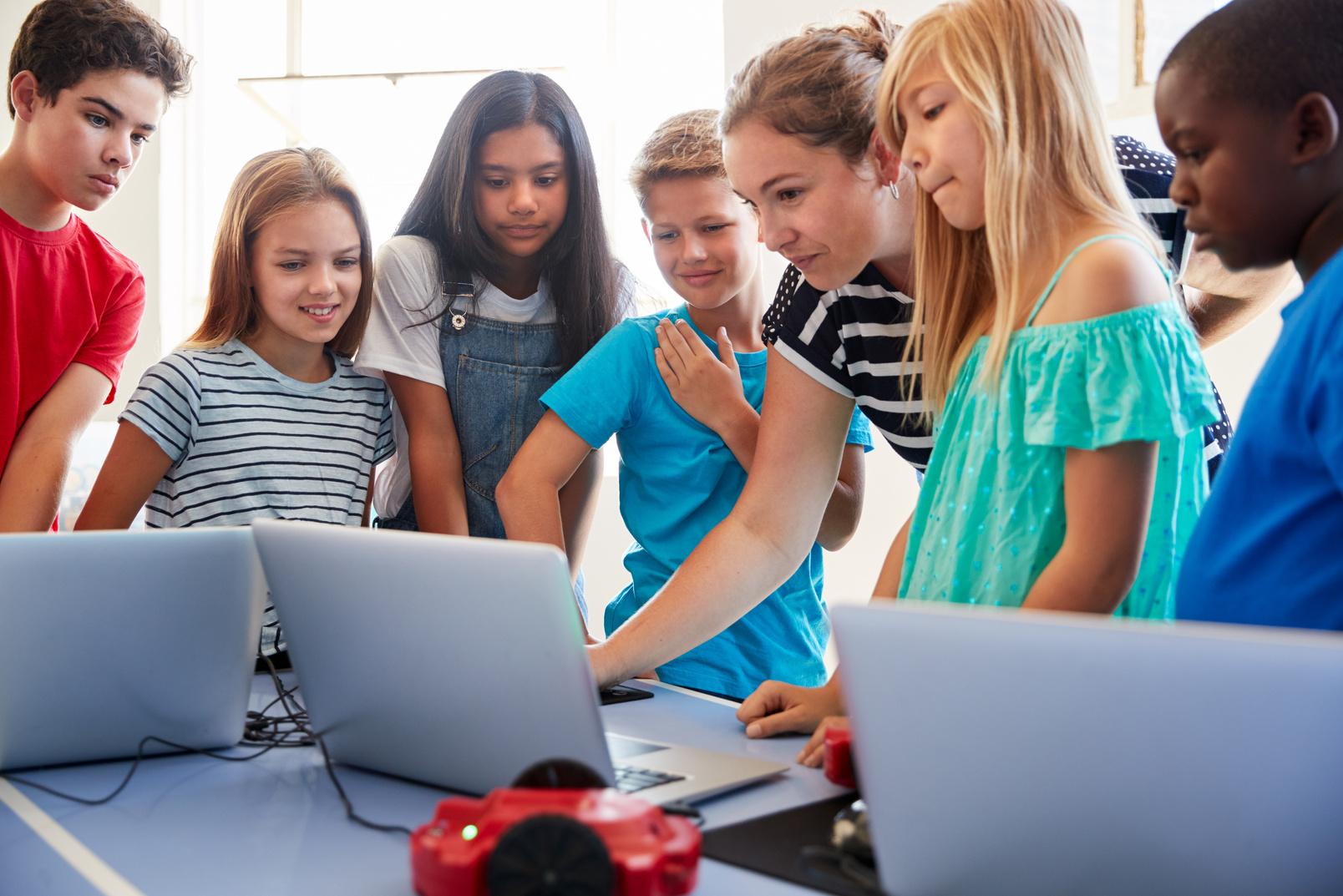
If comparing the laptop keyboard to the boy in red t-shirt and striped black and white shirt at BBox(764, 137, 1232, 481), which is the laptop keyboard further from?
the boy in red t-shirt

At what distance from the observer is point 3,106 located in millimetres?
4066

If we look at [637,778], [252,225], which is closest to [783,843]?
[637,778]

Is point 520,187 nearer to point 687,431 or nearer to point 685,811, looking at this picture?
point 687,431

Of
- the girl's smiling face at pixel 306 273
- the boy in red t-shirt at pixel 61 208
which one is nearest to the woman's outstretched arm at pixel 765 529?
the girl's smiling face at pixel 306 273

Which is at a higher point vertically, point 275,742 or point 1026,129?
point 1026,129

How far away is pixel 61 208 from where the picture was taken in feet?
5.40

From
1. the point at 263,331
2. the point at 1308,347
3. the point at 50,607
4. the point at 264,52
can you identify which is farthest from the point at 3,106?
the point at 1308,347

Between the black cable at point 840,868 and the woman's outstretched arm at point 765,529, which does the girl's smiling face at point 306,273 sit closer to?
the woman's outstretched arm at point 765,529

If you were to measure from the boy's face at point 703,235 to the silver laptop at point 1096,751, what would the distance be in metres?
1.03

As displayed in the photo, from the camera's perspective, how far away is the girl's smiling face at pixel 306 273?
59.4 inches

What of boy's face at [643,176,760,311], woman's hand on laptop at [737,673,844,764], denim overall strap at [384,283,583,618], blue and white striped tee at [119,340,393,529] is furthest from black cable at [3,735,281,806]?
boy's face at [643,176,760,311]

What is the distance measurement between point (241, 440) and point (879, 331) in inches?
34.9

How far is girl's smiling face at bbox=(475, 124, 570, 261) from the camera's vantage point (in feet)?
5.10

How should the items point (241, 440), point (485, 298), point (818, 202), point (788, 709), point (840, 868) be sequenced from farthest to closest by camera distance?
point (485, 298), point (241, 440), point (818, 202), point (788, 709), point (840, 868)
